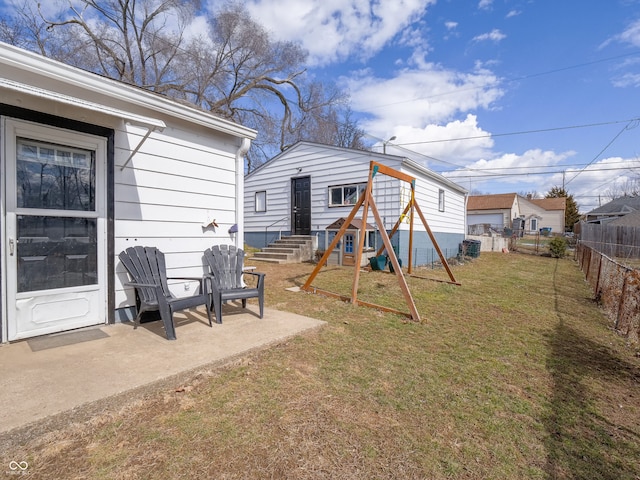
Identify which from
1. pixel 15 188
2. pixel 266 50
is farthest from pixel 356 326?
pixel 266 50

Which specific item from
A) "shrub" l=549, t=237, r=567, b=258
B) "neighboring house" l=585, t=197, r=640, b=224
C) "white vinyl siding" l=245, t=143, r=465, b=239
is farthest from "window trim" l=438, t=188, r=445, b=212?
"neighboring house" l=585, t=197, r=640, b=224

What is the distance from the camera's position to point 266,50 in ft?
58.4

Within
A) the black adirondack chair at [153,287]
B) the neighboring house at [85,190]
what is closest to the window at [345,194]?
the neighboring house at [85,190]

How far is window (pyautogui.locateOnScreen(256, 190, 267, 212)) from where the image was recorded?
42.6ft

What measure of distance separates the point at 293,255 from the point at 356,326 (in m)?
6.44

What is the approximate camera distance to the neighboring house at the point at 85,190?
9.76ft

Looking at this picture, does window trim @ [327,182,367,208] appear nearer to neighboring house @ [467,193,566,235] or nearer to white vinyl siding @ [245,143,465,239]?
white vinyl siding @ [245,143,465,239]

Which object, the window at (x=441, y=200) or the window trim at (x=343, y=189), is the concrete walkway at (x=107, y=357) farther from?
the window at (x=441, y=200)

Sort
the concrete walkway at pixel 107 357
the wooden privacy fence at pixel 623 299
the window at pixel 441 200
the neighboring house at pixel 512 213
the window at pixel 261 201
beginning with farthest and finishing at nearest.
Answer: the neighboring house at pixel 512 213
the window at pixel 261 201
the window at pixel 441 200
the wooden privacy fence at pixel 623 299
the concrete walkway at pixel 107 357

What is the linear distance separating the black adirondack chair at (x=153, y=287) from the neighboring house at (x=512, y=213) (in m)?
29.1

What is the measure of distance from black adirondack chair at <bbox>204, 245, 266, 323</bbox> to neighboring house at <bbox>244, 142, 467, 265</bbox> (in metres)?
5.75

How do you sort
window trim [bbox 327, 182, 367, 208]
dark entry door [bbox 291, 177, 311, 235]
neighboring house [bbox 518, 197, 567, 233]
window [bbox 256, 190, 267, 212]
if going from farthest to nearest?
1. neighboring house [bbox 518, 197, 567, 233]
2. window [bbox 256, 190, 267, 212]
3. dark entry door [bbox 291, 177, 311, 235]
4. window trim [bbox 327, 182, 367, 208]

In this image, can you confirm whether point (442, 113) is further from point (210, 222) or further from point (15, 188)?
point (15, 188)

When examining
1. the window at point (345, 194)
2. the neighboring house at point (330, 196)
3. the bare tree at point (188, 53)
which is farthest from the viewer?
the bare tree at point (188, 53)
